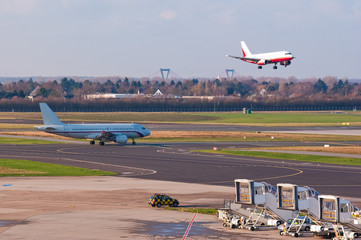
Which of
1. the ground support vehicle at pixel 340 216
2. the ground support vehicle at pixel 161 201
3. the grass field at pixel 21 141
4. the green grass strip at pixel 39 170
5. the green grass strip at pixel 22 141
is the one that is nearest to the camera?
the ground support vehicle at pixel 340 216

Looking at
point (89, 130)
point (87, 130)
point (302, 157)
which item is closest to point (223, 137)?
point (89, 130)

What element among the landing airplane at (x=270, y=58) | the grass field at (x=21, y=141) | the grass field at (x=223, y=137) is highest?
the landing airplane at (x=270, y=58)

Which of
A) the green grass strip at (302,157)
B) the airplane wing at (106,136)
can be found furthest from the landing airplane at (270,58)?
the airplane wing at (106,136)

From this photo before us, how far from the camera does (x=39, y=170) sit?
8962 centimetres

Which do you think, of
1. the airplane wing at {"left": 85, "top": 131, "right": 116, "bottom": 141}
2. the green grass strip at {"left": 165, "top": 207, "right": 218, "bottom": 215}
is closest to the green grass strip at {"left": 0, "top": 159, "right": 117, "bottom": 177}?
the green grass strip at {"left": 165, "top": 207, "right": 218, "bottom": 215}

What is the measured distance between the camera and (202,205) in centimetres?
6181

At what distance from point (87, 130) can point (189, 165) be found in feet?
143

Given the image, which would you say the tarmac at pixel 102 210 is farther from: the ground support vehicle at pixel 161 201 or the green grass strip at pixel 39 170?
the green grass strip at pixel 39 170

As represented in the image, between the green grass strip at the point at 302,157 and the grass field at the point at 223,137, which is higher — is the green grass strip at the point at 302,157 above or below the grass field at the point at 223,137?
above

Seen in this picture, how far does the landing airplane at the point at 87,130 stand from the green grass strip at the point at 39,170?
34.5 metres

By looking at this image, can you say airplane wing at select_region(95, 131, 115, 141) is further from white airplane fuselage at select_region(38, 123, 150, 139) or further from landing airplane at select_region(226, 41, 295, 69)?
→ landing airplane at select_region(226, 41, 295, 69)

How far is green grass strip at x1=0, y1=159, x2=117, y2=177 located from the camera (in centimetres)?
8600

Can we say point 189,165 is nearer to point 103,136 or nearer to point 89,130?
point 103,136

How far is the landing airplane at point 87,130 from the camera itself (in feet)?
436
